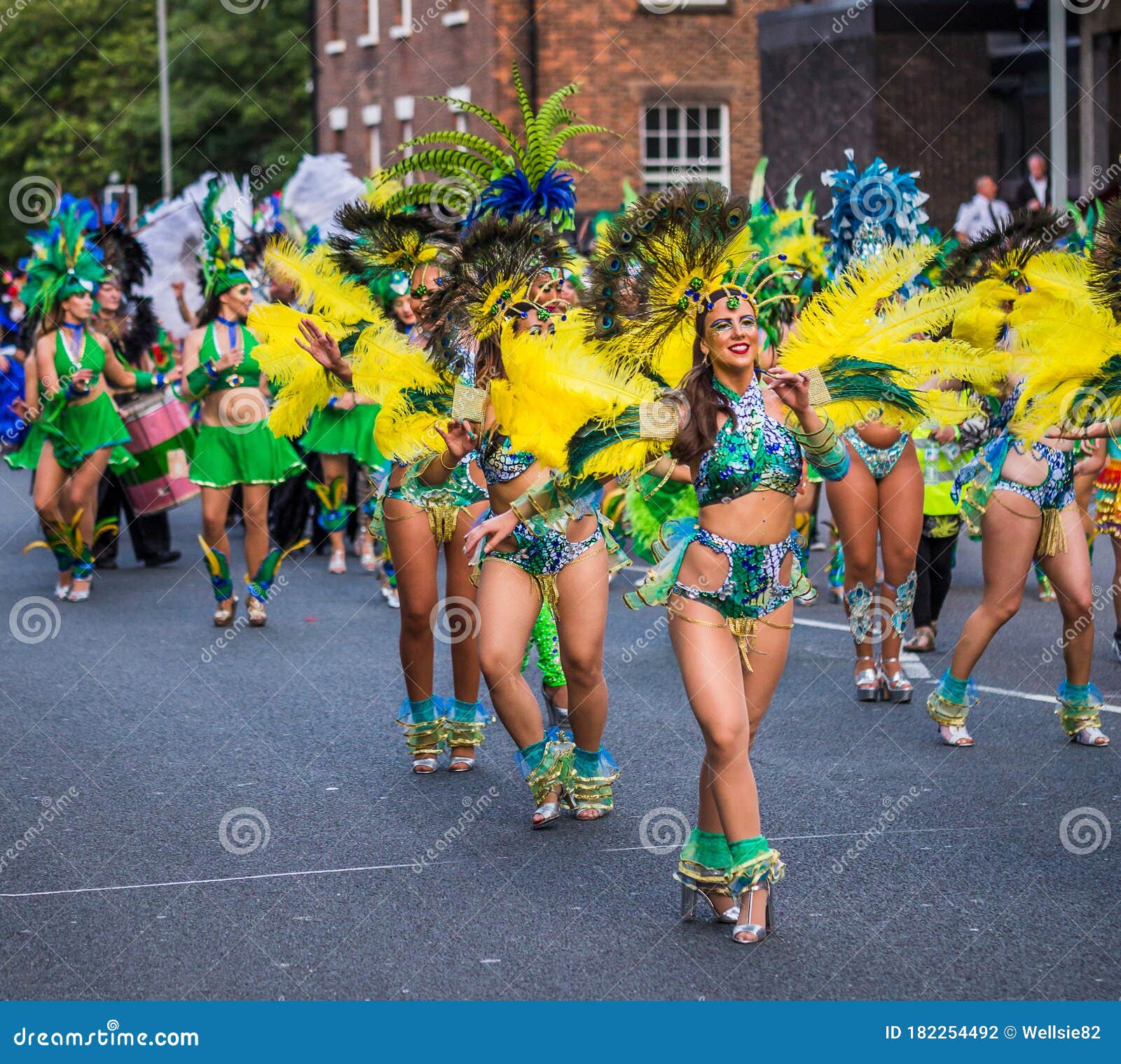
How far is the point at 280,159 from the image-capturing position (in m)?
14.5

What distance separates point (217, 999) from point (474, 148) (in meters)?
3.76

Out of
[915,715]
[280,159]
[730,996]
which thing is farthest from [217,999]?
[280,159]

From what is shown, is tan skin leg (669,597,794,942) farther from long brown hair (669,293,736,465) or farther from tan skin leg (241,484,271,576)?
tan skin leg (241,484,271,576)

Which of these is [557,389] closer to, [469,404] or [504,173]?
[469,404]

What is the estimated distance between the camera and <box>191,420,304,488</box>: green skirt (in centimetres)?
1112

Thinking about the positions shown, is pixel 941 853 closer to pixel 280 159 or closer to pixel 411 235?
pixel 411 235

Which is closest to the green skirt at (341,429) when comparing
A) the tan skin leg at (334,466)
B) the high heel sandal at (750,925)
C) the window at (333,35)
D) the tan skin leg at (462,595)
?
the tan skin leg at (334,466)

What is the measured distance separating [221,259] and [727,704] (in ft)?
22.4

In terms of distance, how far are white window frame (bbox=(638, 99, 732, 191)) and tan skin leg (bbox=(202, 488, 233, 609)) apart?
20772mm
